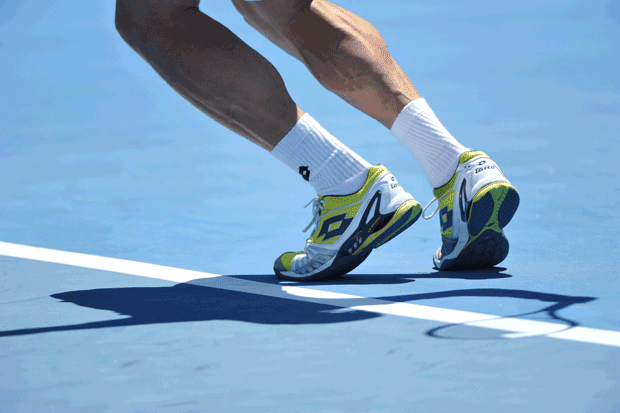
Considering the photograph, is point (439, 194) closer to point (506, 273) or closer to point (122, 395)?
point (506, 273)

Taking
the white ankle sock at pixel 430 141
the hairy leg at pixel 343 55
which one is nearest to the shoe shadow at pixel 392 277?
the white ankle sock at pixel 430 141

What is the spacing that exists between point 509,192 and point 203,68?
0.79 m

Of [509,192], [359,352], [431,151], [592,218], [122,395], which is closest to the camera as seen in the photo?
[122,395]

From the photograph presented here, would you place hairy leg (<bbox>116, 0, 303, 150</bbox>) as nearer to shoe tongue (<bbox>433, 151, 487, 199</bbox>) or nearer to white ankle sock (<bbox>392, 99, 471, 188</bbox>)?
white ankle sock (<bbox>392, 99, 471, 188</bbox>)

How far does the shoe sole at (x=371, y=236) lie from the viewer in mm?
1641

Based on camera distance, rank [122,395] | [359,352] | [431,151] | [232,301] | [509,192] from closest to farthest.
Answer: [122,395] < [359,352] < [232,301] < [509,192] < [431,151]

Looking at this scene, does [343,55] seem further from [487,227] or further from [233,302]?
[233,302]

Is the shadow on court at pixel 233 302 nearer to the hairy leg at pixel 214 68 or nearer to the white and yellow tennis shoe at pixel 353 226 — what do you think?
the white and yellow tennis shoe at pixel 353 226

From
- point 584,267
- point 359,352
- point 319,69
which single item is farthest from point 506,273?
point 359,352

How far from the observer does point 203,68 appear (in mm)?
1735

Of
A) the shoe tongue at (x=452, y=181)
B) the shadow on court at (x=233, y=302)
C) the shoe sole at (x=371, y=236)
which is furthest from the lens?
the shoe tongue at (x=452, y=181)

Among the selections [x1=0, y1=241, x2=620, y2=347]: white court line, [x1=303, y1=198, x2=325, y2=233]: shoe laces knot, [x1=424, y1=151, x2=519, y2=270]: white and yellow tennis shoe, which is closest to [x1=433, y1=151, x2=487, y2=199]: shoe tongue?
[x1=424, y1=151, x2=519, y2=270]: white and yellow tennis shoe

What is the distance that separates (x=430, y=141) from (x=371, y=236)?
31 cm

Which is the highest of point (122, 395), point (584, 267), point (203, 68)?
point (203, 68)
